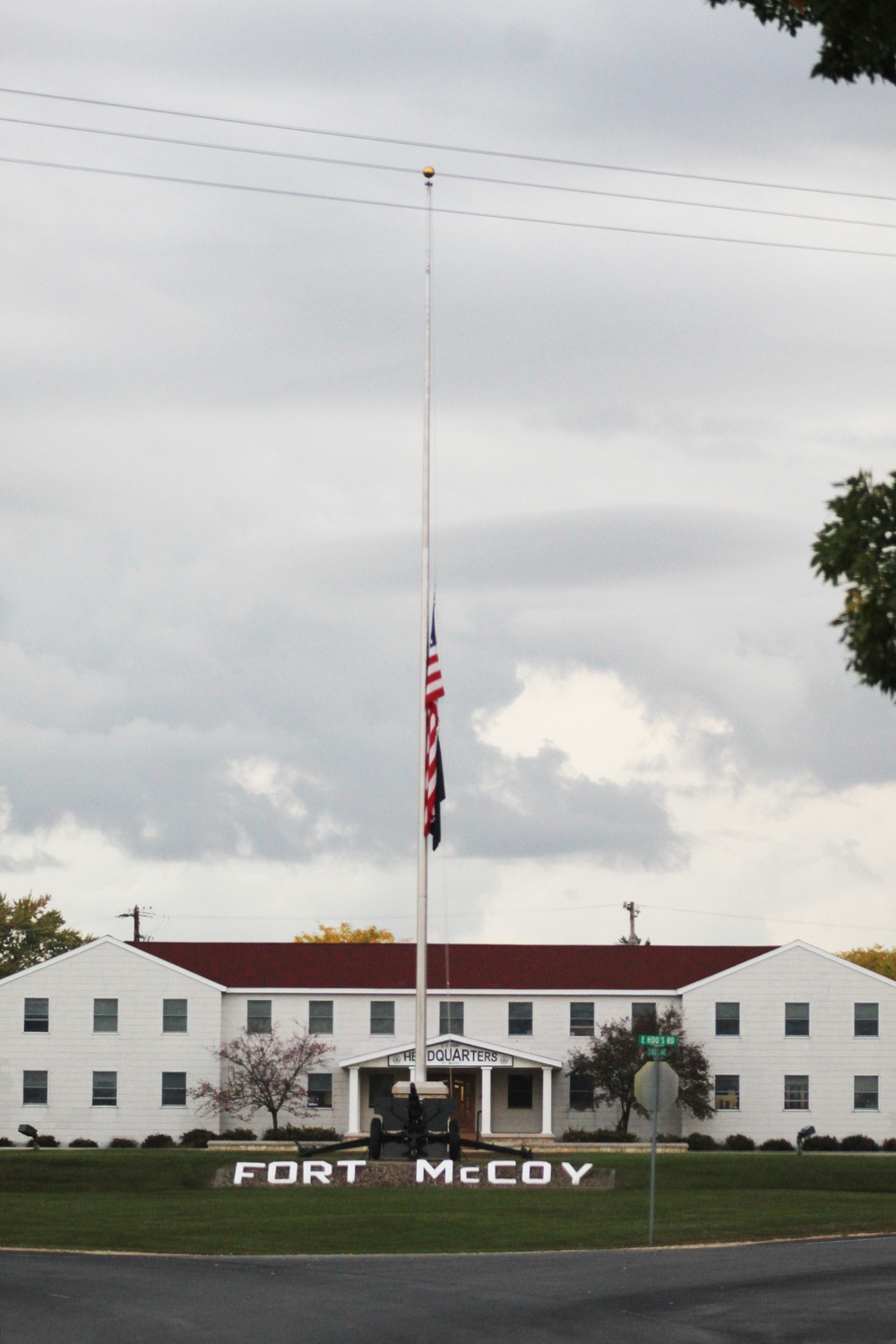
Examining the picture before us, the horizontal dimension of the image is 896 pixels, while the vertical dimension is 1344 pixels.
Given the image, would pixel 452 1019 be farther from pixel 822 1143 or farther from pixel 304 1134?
pixel 822 1143

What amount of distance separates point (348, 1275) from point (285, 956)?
58.2 metres

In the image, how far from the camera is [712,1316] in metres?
17.3

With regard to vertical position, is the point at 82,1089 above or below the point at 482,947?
below

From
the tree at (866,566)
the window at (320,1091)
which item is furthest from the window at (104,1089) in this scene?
the tree at (866,566)

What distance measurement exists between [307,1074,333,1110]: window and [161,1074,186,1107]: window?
4.99 m

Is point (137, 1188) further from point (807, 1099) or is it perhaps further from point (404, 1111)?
point (807, 1099)

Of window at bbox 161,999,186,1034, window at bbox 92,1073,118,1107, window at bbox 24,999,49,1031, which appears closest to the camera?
window at bbox 92,1073,118,1107

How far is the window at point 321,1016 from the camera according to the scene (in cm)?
7544

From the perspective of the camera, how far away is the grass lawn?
1061 inches

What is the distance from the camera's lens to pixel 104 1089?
2891 inches

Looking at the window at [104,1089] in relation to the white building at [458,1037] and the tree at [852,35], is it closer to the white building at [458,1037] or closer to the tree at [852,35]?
the white building at [458,1037]

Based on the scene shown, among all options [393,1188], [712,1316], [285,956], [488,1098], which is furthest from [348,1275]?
[285,956]

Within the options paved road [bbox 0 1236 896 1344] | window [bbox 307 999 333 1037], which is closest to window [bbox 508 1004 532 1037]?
window [bbox 307 999 333 1037]

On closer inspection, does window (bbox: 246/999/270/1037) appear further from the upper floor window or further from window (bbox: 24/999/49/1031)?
the upper floor window
